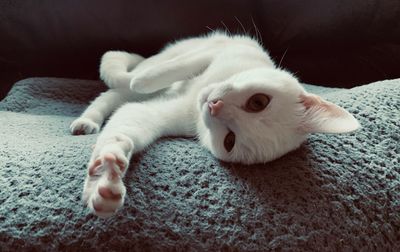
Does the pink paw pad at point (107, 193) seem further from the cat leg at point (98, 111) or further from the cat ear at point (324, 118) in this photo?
the cat leg at point (98, 111)

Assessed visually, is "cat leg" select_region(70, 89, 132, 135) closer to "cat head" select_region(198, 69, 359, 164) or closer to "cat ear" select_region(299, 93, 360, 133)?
"cat head" select_region(198, 69, 359, 164)

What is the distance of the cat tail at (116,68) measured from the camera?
1.33 meters

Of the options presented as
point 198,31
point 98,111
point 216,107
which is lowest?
point 98,111

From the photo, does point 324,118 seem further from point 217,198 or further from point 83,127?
point 83,127

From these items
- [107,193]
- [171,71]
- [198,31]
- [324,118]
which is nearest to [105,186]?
[107,193]

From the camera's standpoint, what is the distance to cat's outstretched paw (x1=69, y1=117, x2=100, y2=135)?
3.81 feet

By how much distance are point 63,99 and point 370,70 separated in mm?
1049

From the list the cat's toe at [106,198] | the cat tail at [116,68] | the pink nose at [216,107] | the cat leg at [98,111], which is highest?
the pink nose at [216,107]

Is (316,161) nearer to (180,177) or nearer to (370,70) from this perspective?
(180,177)

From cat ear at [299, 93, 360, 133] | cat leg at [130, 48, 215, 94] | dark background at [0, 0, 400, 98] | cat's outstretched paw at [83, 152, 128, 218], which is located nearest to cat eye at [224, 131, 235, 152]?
cat ear at [299, 93, 360, 133]

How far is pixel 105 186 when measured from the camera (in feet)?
2.16

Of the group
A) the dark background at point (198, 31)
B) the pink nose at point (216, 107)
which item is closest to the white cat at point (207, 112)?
the pink nose at point (216, 107)

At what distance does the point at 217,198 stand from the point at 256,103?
0.21 meters

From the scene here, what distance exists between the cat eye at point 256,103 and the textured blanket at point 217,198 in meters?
0.11
